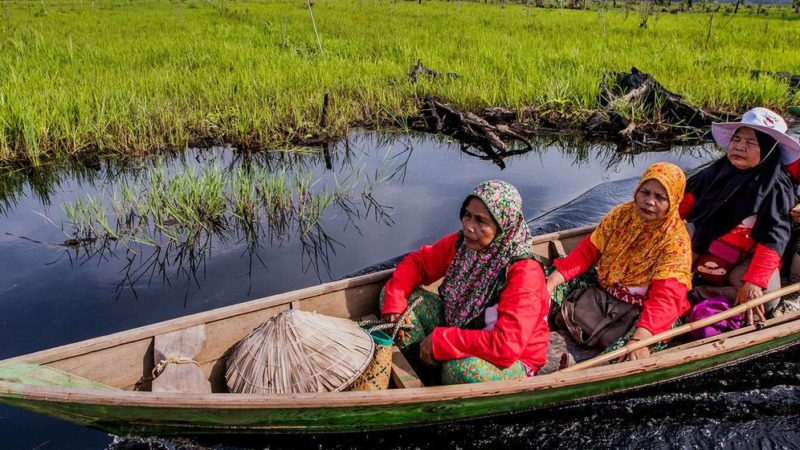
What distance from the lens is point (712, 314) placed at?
Answer: 122 inches

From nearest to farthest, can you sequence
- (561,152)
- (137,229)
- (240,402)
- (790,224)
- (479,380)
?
1. (240,402)
2. (479,380)
3. (790,224)
4. (137,229)
5. (561,152)

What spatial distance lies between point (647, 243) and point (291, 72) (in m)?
6.34

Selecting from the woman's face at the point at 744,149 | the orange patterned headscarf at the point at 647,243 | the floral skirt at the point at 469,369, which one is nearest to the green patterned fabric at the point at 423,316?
the floral skirt at the point at 469,369

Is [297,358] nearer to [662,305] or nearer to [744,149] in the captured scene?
[662,305]

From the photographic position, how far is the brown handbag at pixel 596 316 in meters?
3.09

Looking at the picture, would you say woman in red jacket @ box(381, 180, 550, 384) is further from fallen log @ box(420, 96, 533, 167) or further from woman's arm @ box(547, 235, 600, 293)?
fallen log @ box(420, 96, 533, 167)

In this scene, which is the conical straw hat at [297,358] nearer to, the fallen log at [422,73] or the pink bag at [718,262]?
the pink bag at [718,262]

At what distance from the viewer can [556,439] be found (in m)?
2.96

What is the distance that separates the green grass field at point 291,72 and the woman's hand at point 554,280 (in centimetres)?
412

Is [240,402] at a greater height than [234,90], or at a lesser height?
lesser

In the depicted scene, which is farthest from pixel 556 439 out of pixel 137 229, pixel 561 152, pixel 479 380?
pixel 561 152

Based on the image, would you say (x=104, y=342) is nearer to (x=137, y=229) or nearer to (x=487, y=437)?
(x=487, y=437)

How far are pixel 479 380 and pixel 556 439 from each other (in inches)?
28.8

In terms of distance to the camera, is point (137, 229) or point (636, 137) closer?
point (137, 229)
